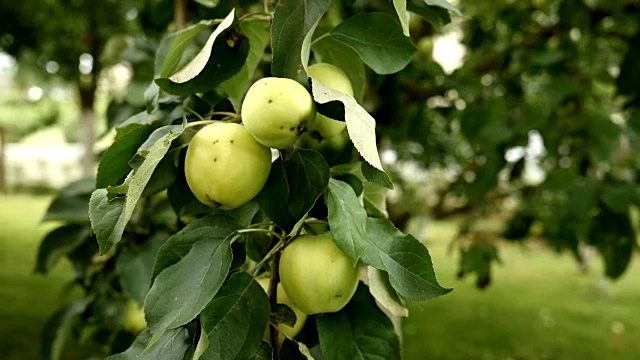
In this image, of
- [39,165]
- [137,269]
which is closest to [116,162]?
[137,269]

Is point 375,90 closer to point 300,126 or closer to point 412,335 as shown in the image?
point 300,126

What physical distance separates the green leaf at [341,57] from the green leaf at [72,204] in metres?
0.66

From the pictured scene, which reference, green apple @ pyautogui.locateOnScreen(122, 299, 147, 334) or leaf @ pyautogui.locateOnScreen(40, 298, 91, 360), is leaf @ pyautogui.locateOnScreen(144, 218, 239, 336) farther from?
green apple @ pyautogui.locateOnScreen(122, 299, 147, 334)

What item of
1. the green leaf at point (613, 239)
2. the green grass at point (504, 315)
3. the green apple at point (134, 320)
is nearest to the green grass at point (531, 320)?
the green grass at point (504, 315)

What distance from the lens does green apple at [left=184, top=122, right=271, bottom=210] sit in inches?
23.7

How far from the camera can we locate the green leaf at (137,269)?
3.62 feet

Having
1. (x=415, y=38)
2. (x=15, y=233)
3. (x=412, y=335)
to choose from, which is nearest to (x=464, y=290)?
(x=412, y=335)

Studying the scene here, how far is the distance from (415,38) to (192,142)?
6.43 ft

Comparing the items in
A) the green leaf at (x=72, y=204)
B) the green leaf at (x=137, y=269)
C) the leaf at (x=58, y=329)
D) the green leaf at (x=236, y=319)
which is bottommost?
the leaf at (x=58, y=329)

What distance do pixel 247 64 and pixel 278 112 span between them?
239 mm

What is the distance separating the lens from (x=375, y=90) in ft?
6.82

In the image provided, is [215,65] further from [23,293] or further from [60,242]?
[23,293]

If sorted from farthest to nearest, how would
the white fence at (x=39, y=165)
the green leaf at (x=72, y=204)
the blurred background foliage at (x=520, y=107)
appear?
1. the white fence at (x=39, y=165)
2. the blurred background foliage at (x=520, y=107)
3. the green leaf at (x=72, y=204)

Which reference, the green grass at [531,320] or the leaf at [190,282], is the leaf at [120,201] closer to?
the leaf at [190,282]
